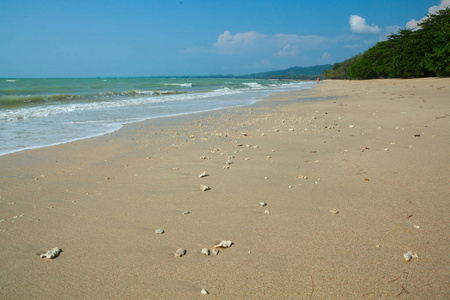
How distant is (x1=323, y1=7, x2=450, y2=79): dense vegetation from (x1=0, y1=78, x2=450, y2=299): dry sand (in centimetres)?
3065

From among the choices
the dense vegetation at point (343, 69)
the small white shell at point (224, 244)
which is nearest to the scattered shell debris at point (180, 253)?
the small white shell at point (224, 244)

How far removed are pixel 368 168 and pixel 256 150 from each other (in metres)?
1.89

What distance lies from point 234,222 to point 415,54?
39.9 metres

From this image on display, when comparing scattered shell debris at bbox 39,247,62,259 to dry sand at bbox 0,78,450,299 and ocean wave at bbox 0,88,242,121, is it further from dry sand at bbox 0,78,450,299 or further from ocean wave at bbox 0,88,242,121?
ocean wave at bbox 0,88,242,121

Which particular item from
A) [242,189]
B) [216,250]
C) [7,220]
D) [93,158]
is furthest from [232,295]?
[93,158]

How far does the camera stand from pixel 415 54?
33.3 metres

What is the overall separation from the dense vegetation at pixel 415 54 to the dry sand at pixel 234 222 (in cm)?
3065

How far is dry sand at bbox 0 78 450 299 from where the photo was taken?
5.79ft

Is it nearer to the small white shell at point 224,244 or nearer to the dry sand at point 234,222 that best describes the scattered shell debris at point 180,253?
the dry sand at point 234,222

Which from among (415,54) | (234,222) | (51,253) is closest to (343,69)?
(415,54)

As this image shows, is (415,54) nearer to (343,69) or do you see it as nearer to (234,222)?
(234,222)

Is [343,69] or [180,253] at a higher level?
[343,69]

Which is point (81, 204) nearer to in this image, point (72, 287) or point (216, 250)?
point (72, 287)

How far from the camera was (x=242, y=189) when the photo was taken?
329cm
